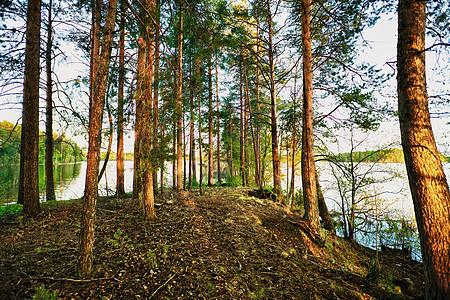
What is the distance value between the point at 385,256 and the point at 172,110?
32.6ft

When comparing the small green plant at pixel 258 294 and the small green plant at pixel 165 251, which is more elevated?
the small green plant at pixel 165 251

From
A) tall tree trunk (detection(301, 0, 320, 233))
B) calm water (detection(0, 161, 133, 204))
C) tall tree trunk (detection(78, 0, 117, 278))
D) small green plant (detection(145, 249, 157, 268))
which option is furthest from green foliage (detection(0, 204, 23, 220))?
tall tree trunk (detection(301, 0, 320, 233))

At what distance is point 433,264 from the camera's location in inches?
103

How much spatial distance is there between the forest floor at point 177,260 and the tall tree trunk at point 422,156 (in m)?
0.98

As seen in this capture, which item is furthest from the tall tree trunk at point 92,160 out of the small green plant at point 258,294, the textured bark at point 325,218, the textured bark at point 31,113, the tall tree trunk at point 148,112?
the textured bark at point 325,218

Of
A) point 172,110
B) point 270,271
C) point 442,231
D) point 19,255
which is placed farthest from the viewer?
point 172,110

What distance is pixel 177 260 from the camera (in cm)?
312

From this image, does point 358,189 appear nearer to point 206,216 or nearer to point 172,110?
point 206,216

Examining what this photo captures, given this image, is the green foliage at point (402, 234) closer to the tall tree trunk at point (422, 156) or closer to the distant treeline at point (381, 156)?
the distant treeline at point (381, 156)

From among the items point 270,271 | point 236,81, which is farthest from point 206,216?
point 236,81

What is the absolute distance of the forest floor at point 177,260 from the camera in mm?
2379

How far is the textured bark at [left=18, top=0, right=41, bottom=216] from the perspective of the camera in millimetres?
4668

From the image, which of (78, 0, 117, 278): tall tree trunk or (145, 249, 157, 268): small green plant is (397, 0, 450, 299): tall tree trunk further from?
(78, 0, 117, 278): tall tree trunk

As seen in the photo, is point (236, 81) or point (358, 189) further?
point (236, 81)
